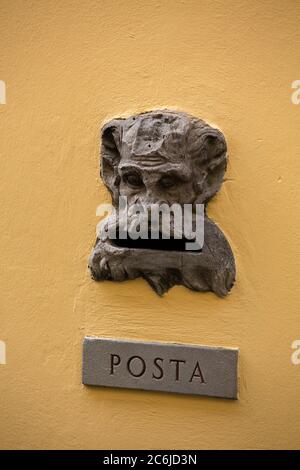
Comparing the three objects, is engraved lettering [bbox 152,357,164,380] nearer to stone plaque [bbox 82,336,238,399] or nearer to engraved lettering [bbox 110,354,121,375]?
stone plaque [bbox 82,336,238,399]

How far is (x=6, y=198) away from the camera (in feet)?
5.42

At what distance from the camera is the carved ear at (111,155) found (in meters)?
1.52

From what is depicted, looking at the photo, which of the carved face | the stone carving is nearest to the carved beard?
the stone carving

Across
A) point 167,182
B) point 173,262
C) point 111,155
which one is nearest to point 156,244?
point 173,262

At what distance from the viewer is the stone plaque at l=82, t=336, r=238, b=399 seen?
153cm

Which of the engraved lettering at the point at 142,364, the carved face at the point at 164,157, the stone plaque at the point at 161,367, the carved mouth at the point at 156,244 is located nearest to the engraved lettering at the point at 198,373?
the stone plaque at the point at 161,367

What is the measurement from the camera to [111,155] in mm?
1540

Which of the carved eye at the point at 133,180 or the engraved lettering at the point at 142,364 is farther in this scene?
the engraved lettering at the point at 142,364

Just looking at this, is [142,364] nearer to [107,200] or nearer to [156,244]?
[156,244]

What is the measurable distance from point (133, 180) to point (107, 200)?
0.49 feet

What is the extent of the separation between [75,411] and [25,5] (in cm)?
117

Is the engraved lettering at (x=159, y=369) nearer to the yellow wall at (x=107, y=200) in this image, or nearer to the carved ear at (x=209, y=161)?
the yellow wall at (x=107, y=200)

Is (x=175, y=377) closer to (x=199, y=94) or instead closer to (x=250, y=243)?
(x=250, y=243)
